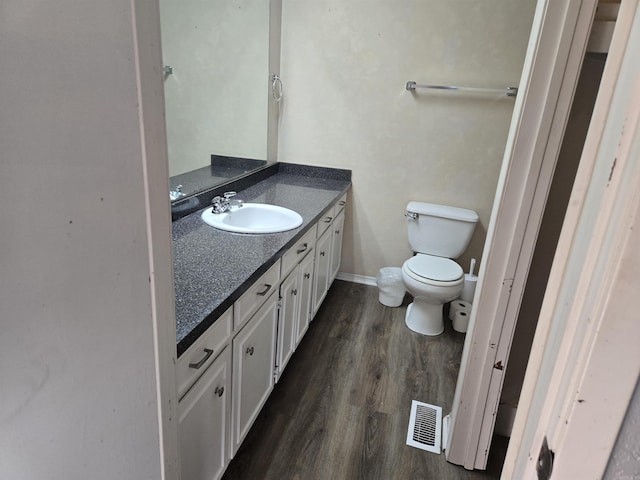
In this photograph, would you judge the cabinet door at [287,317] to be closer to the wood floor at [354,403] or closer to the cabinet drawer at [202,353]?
the wood floor at [354,403]

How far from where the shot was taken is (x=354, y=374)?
88.4 inches

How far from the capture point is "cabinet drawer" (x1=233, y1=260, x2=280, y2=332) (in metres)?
1.38

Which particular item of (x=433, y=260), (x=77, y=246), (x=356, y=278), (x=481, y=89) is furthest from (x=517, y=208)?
(x=356, y=278)

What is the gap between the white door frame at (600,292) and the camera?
42 centimetres

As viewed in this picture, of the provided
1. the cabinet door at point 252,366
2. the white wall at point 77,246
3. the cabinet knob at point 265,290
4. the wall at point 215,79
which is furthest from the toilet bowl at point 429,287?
the white wall at point 77,246

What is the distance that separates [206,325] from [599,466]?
0.91 m

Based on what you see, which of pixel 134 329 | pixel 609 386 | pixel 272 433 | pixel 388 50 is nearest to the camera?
pixel 609 386

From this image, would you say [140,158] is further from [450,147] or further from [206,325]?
[450,147]

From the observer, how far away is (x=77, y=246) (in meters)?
0.67

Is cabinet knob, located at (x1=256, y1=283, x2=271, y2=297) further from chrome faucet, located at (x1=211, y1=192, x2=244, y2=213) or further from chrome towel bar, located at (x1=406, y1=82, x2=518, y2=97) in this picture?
chrome towel bar, located at (x1=406, y1=82, x2=518, y2=97)

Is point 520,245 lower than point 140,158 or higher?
lower

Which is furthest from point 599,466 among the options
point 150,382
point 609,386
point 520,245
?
point 520,245

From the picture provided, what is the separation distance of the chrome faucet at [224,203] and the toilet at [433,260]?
112cm

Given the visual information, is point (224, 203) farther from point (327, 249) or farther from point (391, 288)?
point (391, 288)
